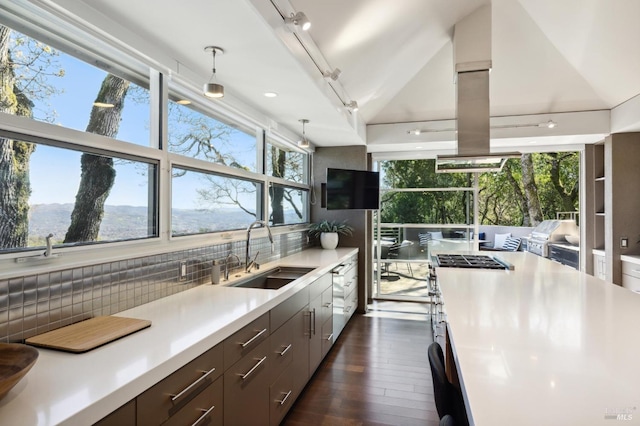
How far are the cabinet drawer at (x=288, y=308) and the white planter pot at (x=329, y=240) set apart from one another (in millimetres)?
2073

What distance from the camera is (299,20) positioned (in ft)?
6.31

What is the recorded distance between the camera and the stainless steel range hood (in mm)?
3254

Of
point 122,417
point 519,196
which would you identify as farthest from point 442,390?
point 519,196

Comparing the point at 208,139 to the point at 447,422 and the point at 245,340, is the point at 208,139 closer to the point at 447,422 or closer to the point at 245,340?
the point at 245,340

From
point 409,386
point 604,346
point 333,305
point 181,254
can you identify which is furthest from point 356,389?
point 604,346

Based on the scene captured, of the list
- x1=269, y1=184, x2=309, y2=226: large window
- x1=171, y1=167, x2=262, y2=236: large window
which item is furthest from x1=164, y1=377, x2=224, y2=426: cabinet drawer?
x1=269, y1=184, x2=309, y2=226: large window

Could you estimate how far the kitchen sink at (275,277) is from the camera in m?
2.87

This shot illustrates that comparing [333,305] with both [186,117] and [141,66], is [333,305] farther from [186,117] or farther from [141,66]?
[141,66]

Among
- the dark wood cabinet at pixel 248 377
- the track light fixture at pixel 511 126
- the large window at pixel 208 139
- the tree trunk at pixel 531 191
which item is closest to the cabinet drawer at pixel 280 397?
the dark wood cabinet at pixel 248 377

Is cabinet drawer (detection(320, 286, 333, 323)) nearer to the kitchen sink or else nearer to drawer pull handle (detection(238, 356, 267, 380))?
the kitchen sink

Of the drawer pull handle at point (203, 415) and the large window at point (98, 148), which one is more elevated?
the large window at point (98, 148)

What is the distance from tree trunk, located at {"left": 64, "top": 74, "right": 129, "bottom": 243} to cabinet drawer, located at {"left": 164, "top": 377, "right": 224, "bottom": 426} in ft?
3.15

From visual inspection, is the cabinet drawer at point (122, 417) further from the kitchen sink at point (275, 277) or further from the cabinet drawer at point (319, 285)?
the cabinet drawer at point (319, 285)

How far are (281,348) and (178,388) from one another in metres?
1.00
